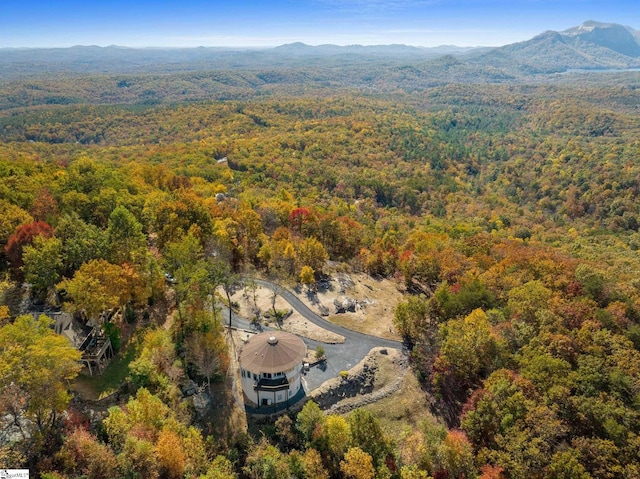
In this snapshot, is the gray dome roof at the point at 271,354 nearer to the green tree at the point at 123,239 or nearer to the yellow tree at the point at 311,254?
the green tree at the point at 123,239

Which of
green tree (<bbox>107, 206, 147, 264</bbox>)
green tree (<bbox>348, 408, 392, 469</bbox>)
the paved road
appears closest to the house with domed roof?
the paved road

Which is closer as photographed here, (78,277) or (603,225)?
(78,277)

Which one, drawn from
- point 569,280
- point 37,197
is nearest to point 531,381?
point 569,280

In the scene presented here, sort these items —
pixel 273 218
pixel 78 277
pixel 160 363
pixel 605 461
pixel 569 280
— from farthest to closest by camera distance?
pixel 273 218 < pixel 569 280 < pixel 160 363 < pixel 78 277 < pixel 605 461

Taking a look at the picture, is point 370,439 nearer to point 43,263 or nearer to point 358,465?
point 358,465

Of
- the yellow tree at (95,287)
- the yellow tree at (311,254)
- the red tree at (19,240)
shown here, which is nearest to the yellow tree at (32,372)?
the yellow tree at (95,287)

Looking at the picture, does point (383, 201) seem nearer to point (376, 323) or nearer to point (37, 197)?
point (376, 323)
